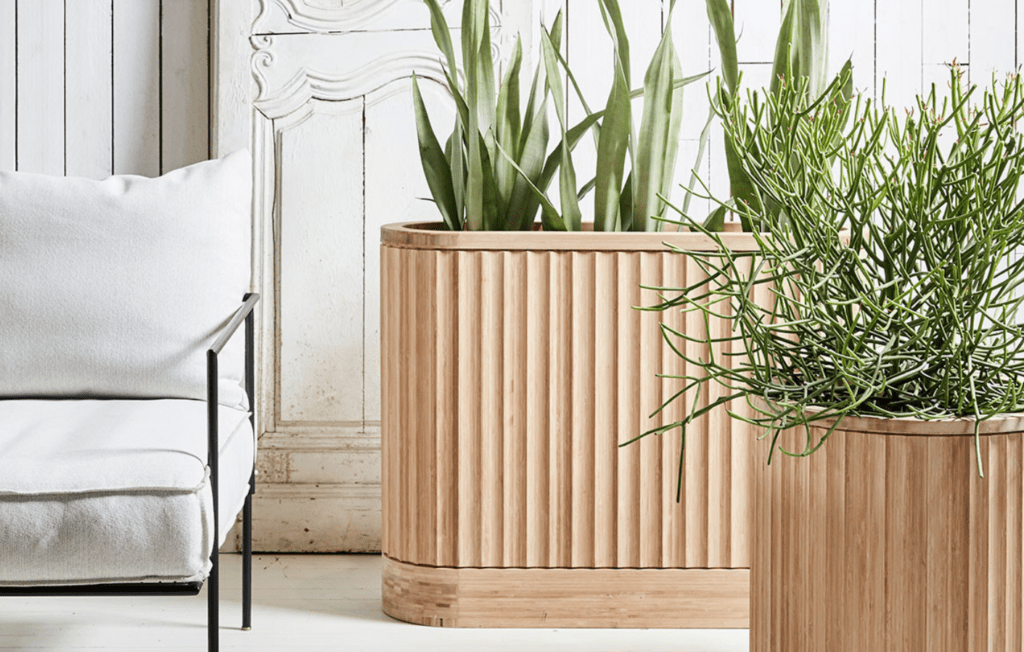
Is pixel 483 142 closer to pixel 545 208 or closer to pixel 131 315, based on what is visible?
pixel 545 208

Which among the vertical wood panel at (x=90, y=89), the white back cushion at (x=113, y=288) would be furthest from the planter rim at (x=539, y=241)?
the vertical wood panel at (x=90, y=89)

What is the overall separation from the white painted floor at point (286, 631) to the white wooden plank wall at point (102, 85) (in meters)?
0.85

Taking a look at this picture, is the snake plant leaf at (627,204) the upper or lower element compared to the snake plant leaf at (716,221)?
upper

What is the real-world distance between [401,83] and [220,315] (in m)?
0.64

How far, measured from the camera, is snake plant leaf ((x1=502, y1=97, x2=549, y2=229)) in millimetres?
1562

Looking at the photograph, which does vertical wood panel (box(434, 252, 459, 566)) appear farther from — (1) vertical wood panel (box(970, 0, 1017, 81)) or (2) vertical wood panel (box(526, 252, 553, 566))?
(1) vertical wood panel (box(970, 0, 1017, 81))

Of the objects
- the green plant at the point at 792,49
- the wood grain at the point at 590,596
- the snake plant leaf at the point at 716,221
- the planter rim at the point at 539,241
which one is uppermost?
the green plant at the point at 792,49

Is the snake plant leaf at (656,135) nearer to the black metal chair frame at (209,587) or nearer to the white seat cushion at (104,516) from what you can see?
the black metal chair frame at (209,587)

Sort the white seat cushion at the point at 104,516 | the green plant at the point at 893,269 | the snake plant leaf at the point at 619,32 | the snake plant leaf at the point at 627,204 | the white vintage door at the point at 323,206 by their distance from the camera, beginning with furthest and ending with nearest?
1. the white vintage door at the point at 323,206
2. the snake plant leaf at the point at 627,204
3. the snake plant leaf at the point at 619,32
4. the white seat cushion at the point at 104,516
5. the green plant at the point at 893,269

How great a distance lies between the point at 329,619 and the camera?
164 cm

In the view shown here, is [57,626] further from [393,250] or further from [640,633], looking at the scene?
[640,633]

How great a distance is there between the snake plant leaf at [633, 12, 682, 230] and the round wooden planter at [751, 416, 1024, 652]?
2.27 feet

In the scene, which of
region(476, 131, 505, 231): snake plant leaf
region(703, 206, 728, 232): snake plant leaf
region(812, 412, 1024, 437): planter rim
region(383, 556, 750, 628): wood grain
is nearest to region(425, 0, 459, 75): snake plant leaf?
region(476, 131, 505, 231): snake plant leaf

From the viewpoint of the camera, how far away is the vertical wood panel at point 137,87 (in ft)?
6.47
